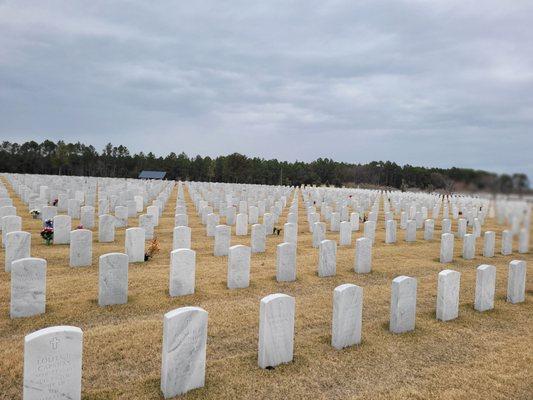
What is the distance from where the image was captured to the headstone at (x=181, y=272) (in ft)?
27.9

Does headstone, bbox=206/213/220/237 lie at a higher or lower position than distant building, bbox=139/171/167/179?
lower

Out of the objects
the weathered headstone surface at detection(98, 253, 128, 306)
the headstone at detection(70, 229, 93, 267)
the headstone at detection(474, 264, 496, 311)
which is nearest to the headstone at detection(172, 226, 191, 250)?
the headstone at detection(70, 229, 93, 267)

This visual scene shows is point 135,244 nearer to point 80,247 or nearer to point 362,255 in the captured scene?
point 80,247

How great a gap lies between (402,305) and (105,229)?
408 inches

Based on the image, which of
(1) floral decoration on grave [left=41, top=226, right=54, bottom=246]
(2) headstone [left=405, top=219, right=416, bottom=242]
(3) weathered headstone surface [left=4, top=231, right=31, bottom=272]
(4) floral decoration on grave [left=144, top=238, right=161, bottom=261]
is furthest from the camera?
(2) headstone [left=405, top=219, right=416, bottom=242]

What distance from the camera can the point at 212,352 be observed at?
6117 millimetres

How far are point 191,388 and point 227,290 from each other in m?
4.07

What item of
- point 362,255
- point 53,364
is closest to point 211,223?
point 362,255

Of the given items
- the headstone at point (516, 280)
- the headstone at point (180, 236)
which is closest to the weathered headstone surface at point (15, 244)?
the headstone at point (180, 236)

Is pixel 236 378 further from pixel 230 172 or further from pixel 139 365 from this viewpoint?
pixel 230 172

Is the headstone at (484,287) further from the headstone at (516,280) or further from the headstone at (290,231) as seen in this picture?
the headstone at (290,231)

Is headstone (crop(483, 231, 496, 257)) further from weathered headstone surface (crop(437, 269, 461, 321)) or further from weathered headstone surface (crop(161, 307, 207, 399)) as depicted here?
weathered headstone surface (crop(161, 307, 207, 399))

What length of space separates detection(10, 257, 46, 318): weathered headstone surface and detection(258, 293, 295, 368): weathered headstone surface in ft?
13.1

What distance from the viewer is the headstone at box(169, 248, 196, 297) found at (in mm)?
8516
